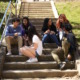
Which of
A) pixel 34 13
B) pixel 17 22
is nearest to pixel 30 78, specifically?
pixel 17 22

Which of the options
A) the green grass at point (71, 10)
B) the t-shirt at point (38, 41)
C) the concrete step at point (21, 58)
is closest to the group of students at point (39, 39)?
the t-shirt at point (38, 41)

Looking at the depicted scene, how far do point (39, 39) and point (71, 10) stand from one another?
8.45 metres

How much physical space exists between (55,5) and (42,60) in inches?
377

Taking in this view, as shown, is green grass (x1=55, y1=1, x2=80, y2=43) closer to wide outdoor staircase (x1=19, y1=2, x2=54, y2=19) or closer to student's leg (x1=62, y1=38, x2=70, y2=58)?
wide outdoor staircase (x1=19, y1=2, x2=54, y2=19)

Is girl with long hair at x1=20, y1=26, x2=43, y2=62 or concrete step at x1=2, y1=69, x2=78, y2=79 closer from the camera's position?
concrete step at x1=2, y1=69, x2=78, y2=79

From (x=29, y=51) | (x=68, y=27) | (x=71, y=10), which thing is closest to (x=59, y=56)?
(x=29, y=51)

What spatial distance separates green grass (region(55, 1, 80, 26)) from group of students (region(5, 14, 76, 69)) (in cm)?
455

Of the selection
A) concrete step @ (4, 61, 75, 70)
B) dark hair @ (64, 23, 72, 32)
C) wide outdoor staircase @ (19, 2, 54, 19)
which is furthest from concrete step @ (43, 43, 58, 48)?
wide outdoor staircase @ (19, 2, 54, 19)

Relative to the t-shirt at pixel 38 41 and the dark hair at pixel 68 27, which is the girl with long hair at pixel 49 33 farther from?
the t-shirt at pixel 38 41

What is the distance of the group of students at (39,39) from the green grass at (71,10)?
14.9ft

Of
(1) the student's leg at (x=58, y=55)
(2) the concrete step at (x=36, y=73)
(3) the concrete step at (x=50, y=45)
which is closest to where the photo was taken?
(2) the concrete step at (x=36, y=73)

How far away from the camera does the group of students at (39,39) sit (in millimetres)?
6758

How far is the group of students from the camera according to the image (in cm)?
676

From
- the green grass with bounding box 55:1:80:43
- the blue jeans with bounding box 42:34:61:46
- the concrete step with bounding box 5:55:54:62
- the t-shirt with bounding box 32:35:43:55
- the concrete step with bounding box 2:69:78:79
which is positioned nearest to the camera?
the concrete step with bounding box 2:69:78:79
